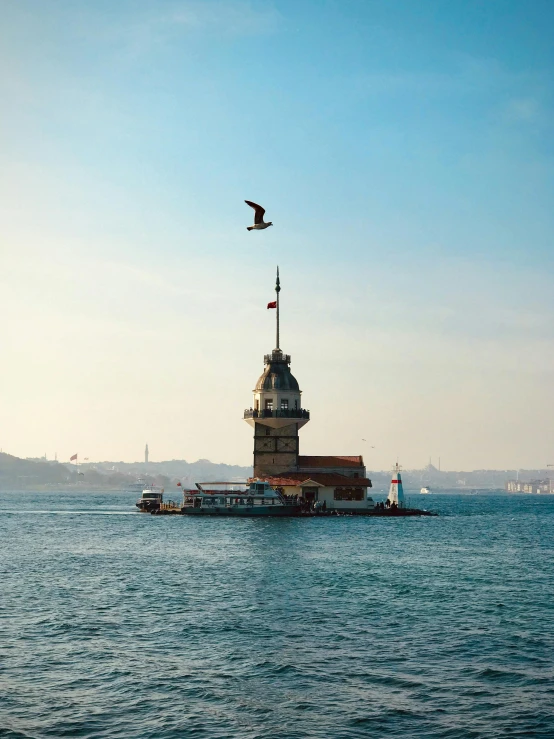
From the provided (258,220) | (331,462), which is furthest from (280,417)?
(258,220)

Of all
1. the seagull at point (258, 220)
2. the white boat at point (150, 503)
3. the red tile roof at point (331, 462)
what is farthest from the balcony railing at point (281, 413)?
the seagull at point (258, 220)

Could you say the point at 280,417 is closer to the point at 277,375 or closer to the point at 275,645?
the point at 277,375

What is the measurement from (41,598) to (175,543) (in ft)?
111

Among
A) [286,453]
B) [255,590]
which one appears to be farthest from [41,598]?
[286,453]

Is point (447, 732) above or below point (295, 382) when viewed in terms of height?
below

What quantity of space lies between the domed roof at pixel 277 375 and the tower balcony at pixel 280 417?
10.4ft

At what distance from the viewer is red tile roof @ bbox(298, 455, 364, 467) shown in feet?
419

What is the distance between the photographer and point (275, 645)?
3453cm

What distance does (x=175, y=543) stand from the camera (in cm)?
7906

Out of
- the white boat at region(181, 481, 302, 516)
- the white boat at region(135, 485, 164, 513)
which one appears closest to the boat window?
the white boat at region(181, 481, 302, 516)

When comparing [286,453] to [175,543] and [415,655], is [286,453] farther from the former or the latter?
[415,655]

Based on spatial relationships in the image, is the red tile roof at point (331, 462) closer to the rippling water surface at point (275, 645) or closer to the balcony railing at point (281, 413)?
the balcony railing at point (281, 413)

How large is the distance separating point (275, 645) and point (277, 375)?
3705 inches

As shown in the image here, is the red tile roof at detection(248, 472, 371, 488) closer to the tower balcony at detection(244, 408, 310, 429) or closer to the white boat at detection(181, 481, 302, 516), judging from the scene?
the white boat at detection(181, 481, 302, 516)
